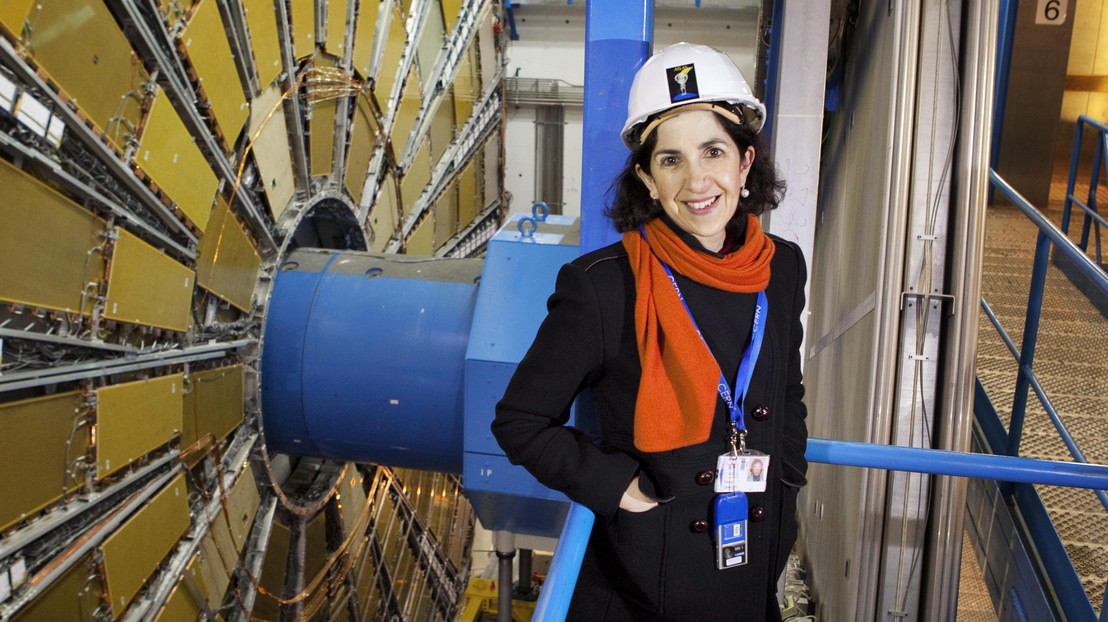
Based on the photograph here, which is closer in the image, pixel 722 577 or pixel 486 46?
pixel 722 577

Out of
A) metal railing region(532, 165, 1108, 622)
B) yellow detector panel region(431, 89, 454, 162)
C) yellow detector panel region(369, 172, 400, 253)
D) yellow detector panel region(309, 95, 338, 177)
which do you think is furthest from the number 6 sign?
yellow detector panel region(309, 95, 338, 177)

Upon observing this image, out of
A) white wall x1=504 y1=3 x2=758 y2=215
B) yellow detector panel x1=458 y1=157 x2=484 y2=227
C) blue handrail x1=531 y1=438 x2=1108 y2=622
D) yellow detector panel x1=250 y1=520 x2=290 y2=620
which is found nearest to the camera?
blue handrail x1=531 y1=438 x2=1108 y2=622

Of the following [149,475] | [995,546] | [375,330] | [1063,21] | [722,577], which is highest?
[1063,21]

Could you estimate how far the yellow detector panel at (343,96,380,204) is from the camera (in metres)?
4.77

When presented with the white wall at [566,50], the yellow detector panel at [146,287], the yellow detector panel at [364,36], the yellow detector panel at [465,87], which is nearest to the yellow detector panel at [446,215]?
the yellow detector panel at [465,87]

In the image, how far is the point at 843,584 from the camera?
368cm

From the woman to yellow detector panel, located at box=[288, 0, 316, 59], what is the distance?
8.16 ft

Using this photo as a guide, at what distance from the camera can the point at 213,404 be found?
11.7ft

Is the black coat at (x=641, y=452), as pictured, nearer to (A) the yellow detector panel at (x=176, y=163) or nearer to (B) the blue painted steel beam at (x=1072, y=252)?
(B) the blue painted steel beam at (x=1072, y=252)

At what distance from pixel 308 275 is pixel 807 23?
2368 millimetres

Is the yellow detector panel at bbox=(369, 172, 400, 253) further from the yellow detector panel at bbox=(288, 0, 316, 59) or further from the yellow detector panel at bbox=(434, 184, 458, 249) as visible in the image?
the yellow detector panel at bbox=(288, 0, 316, 59)

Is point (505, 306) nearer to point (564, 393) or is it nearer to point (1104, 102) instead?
point (564, 393)

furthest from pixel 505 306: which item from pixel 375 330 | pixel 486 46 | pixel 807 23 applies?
pixel 486 46

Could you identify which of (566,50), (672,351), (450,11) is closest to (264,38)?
(672,351)
